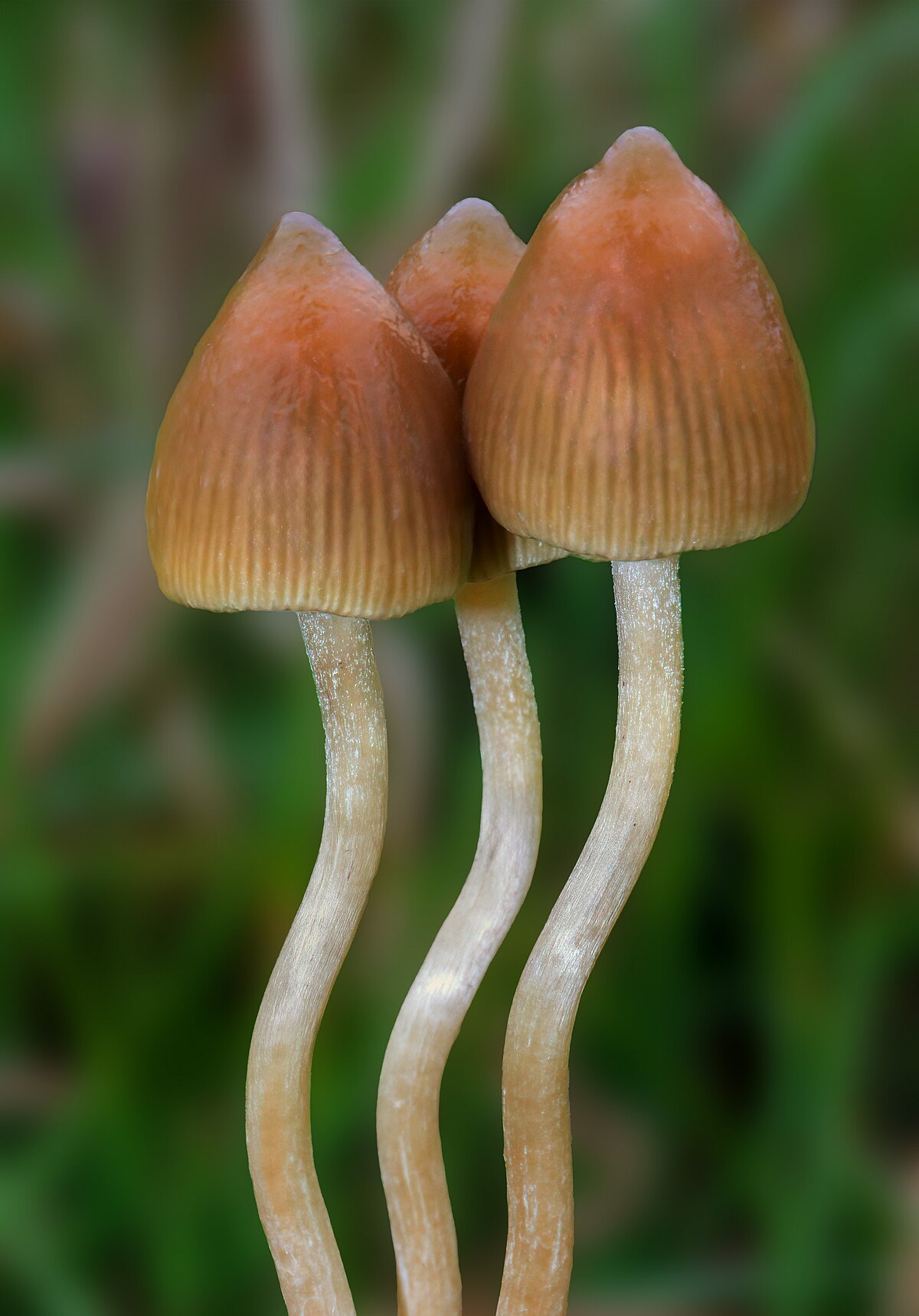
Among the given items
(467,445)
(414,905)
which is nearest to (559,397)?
(467,445)

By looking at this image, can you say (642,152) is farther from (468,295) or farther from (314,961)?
(314,961)

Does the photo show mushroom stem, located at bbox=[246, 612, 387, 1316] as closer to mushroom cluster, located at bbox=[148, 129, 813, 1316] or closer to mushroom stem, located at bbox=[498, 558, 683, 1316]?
mushroom cluster, located at bbox=[148, 129, 813, 1316]

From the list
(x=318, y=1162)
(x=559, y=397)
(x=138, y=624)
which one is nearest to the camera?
(x=559, y=397)

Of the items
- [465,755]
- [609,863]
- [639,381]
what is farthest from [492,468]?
[465,755]

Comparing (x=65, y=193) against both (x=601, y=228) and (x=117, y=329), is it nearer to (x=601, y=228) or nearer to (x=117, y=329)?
(x=117, y=329)

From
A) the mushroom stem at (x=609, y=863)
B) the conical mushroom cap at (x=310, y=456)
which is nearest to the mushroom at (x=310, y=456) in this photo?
the conical mushroom cap at (x=310, y=456)

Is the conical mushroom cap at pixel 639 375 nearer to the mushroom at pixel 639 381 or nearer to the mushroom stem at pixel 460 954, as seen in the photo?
the mushroom at pixel 639 381
